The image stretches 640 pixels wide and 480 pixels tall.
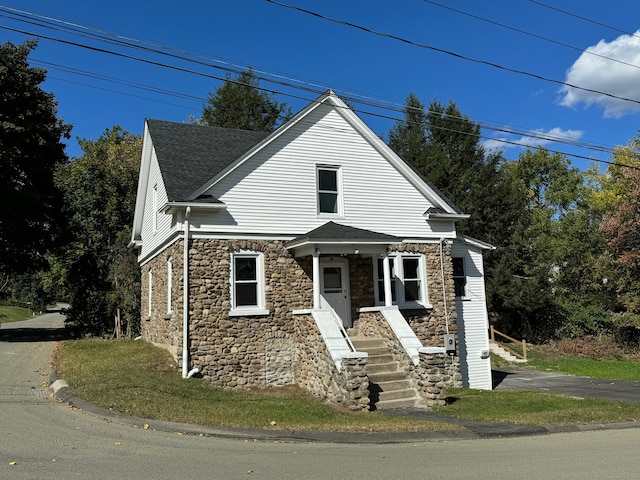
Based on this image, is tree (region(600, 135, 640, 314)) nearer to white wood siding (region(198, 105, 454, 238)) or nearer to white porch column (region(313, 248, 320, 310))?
white wood siding (region(198, 105, 454, 238))

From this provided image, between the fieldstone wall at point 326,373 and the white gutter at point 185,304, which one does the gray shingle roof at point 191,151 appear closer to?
the white gutter at point 185,304

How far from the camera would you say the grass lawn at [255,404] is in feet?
31.6

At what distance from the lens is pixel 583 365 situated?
2461 centimetres

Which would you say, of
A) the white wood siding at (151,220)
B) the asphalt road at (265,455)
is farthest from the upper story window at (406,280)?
the asphalt road at (265,455)

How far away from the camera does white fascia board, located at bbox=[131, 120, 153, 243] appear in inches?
729

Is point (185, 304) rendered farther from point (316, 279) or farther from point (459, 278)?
point (459, 278)

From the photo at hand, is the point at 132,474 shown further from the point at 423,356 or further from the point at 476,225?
the point at 476,225

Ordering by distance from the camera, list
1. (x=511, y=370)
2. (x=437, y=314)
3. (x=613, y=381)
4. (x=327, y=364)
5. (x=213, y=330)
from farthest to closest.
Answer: (x=511, y=370) < (x=613, y=381) < (x=437, y=314) < (x=213, y=330) < (x=327, y=364)

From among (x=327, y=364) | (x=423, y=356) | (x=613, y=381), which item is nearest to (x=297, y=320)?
(x=327, y=364)

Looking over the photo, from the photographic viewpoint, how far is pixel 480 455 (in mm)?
7941

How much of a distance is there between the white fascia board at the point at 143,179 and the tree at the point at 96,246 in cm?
553

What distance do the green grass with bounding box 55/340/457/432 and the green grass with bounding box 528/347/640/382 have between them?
562 inches

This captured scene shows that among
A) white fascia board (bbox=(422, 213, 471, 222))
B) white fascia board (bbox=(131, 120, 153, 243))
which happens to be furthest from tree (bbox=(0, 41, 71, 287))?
white fascia board (bbox=(422, 213, 471, 222))

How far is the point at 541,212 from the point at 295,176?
3277 centimetres
